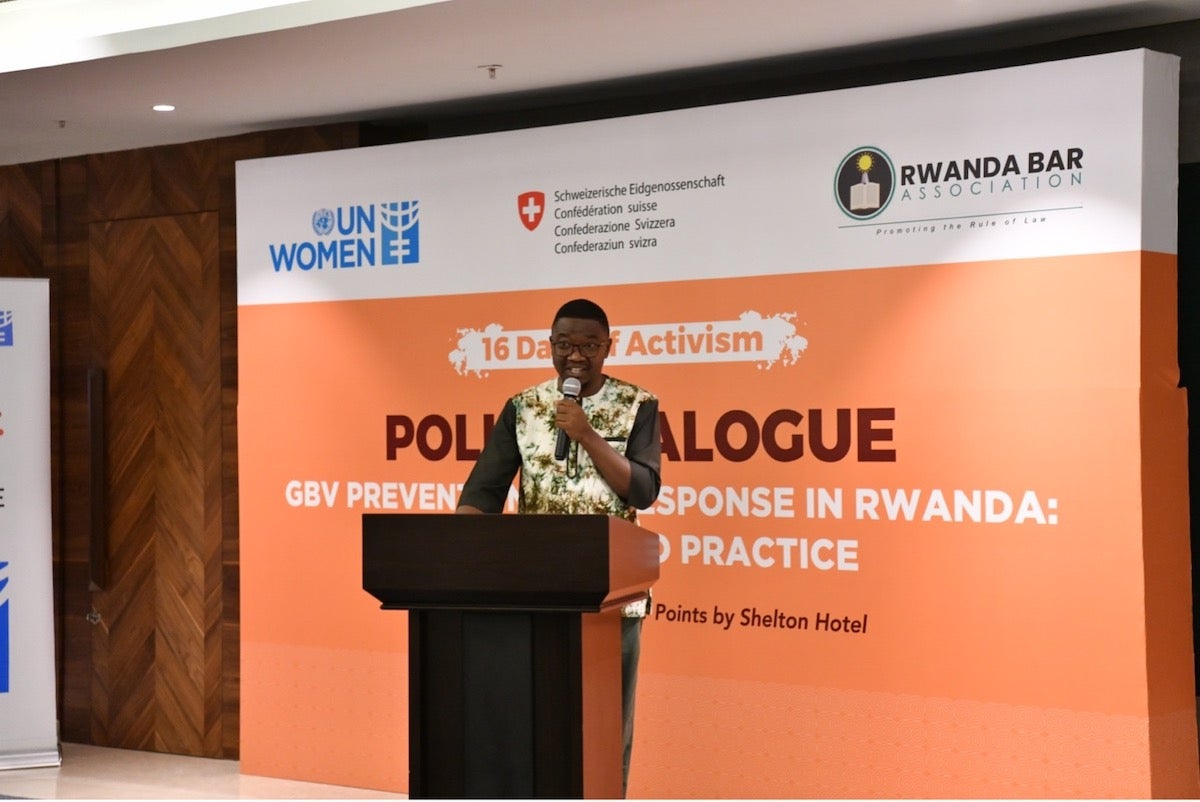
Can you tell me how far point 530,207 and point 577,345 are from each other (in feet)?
6.02

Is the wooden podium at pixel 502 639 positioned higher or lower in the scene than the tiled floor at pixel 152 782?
higher

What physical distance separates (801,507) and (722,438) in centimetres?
41

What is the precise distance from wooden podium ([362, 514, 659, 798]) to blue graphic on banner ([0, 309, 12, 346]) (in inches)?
145

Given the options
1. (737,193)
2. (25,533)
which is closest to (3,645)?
(25,533)

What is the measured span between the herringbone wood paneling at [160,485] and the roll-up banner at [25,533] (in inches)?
19.7

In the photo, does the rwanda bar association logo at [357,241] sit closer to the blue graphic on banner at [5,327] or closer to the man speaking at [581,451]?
the blue graphic on banner at [5,327]

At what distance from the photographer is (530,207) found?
5.77 meters

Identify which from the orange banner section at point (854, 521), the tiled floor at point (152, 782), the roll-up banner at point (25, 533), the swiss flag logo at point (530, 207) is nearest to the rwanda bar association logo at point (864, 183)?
the orange banner section at point (854, 521)

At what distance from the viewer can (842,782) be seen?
512 cm

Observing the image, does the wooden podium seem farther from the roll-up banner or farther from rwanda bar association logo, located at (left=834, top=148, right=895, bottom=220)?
the roll-up banner

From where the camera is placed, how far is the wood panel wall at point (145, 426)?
6.69 meters

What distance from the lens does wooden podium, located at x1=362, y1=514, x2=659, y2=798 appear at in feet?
11.0

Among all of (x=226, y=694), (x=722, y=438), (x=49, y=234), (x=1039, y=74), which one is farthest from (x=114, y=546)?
(x=1039, y=74)

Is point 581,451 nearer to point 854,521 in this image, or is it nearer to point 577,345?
point 577,345
